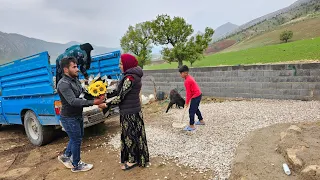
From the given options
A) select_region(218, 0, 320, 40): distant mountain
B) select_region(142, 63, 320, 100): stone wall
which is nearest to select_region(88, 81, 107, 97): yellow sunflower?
select_region(142, 63, 320, 100): stone wall

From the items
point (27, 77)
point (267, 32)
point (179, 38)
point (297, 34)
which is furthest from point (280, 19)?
point (27, 77)

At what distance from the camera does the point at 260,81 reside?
313 inches

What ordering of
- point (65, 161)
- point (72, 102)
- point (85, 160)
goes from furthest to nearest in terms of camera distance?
1. point (85, 160)
2. point (65, 161)
3. point (72, 102)

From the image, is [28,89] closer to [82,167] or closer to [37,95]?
[37,95]

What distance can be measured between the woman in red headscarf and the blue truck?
5.72 feet

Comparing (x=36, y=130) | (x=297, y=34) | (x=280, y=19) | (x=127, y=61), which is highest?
(x=280, y=19)

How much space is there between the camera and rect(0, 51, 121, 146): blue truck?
4.85m

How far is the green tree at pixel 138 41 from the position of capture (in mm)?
25922

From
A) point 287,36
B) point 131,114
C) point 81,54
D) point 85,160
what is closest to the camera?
point 131,114

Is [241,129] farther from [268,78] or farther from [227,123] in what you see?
[268,78]

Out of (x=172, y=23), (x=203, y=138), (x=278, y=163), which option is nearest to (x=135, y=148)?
(x=203, y=138)

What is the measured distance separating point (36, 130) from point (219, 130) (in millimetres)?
4194

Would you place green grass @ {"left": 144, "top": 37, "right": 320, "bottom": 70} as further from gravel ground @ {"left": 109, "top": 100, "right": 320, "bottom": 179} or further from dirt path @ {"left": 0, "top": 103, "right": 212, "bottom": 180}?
dirt path @ {"left": 0, "top": 103, "right": 212, "bottom": 180}

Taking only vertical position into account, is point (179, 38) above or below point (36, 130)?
above
